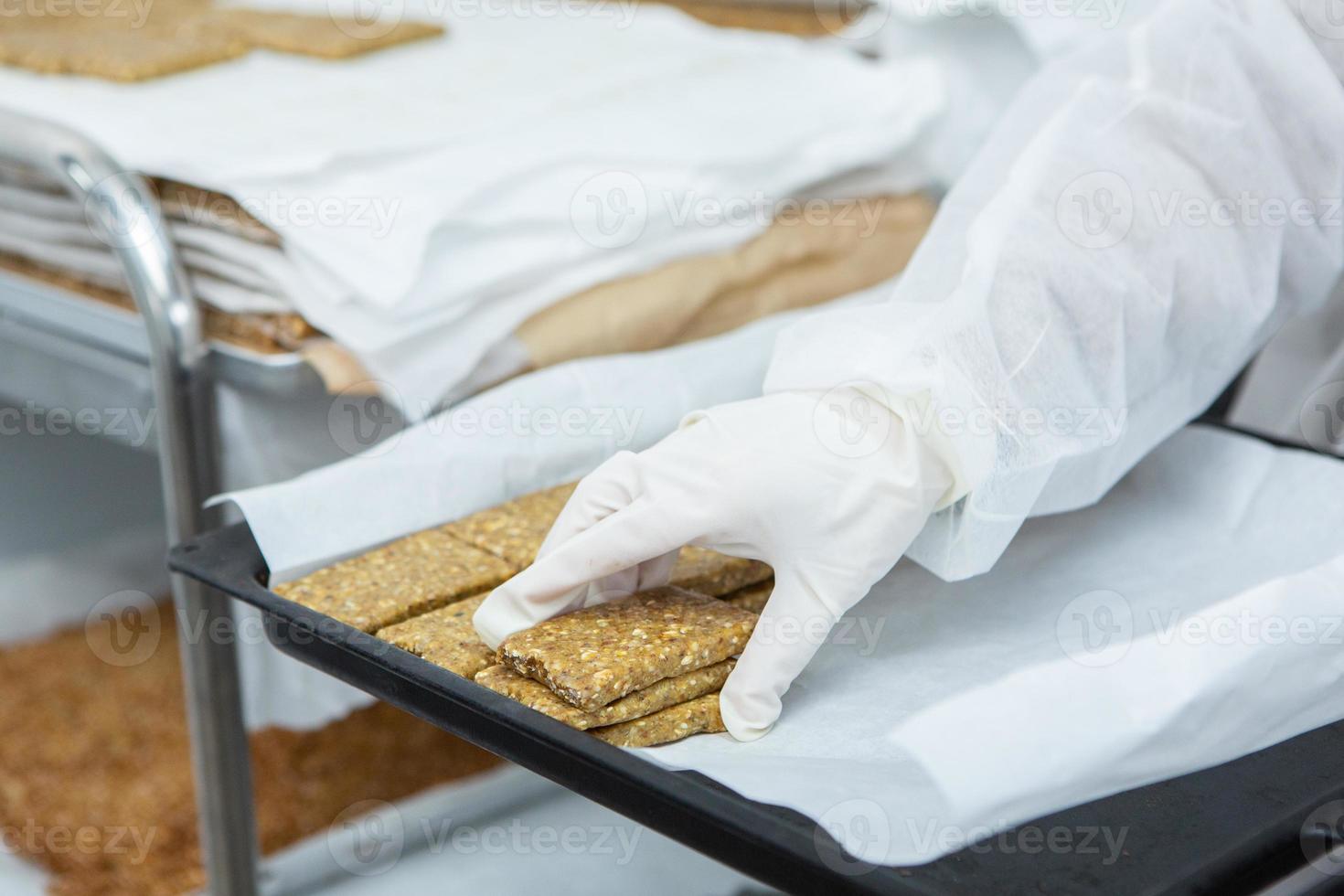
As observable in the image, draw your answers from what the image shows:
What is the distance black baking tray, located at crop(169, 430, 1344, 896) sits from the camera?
0.58m

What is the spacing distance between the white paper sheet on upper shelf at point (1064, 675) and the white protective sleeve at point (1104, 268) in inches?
2.7

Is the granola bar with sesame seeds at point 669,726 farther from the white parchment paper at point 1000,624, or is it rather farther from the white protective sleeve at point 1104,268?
the white protective sleeve at point 1104,268

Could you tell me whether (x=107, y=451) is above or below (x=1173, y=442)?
below

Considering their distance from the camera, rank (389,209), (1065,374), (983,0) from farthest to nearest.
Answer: (983,0)
(389,209)
(1065,374)

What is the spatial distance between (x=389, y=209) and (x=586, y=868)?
730 mm

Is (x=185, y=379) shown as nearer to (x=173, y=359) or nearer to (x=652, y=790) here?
(x=173, y=359)

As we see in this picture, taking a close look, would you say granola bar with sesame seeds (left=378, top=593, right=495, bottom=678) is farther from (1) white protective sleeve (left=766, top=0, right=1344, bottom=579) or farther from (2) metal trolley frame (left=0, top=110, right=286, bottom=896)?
(2) metal trolley frame (left=0, top=110, right=286, bottom=896)

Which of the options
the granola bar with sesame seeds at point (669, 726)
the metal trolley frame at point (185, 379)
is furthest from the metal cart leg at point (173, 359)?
the granola bar with sesame seeds at point (669, 726)

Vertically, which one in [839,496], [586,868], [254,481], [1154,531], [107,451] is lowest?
[586,868]

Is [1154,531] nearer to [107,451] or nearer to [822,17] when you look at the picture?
[822,17]

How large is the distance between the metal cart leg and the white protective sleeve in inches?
21.0

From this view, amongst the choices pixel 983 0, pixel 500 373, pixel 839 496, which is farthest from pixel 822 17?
pixel 839 496

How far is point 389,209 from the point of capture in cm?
116

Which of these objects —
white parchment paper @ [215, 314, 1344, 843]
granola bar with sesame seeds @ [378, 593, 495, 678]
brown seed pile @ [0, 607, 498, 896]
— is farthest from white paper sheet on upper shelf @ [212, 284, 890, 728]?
brown seed pile @ [0, 607, 498, 896]
